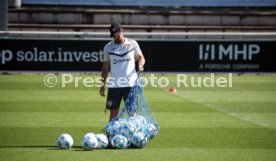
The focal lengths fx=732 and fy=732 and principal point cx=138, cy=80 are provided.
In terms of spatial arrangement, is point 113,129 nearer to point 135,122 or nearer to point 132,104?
point 135,122

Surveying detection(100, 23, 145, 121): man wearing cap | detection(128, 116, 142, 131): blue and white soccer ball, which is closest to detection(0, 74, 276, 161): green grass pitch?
detection(128, 116, 142, 131): blue and white soccer ball

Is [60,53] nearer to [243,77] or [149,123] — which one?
[243,77]

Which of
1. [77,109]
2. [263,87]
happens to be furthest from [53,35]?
[77,109]

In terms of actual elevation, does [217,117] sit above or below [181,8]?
below

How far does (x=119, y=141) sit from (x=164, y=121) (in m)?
3.89

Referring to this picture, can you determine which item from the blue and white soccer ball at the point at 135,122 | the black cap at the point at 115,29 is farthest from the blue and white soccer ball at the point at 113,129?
the black cap at the point at 115,29

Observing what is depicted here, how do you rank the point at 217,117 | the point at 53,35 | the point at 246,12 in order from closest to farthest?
1. the point at 217,117
2. the point at 53,35
3. the point at 246,12

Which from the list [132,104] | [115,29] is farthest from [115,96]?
[115,29]

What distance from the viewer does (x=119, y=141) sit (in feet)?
41.1

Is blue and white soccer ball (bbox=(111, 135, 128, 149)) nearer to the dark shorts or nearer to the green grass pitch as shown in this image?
the green grass pitch

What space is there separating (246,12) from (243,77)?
7256 millimetres

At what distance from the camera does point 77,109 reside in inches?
717

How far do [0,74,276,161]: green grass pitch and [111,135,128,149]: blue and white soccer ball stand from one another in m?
0.15

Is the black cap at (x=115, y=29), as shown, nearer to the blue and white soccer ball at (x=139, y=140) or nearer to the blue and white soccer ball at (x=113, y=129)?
the blue and white soccer ball at (x=113, y=129)
